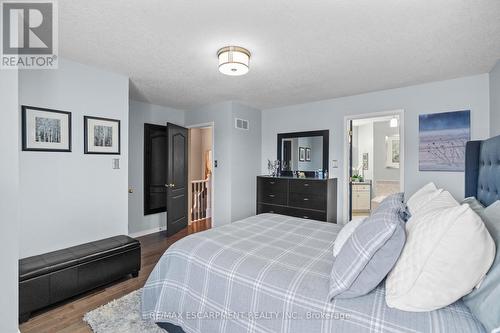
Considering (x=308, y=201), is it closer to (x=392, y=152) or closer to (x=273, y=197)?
(x=273, y=197)

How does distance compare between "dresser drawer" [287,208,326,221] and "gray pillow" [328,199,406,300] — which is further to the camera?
"dresser drawer" [287,208,326,221]

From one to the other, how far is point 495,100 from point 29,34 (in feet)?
15.5

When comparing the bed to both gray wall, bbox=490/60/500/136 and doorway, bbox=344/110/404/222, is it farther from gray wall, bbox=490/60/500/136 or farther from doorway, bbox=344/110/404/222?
doorway, bbox=344/110/404/222

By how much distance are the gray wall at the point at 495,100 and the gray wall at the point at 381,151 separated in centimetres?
316

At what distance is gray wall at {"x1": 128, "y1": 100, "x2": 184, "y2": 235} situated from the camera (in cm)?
428

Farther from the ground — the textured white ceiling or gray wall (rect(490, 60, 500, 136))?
the textured white ceiling

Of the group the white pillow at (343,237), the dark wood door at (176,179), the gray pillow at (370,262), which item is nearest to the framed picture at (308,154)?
the dark wood door at (176,179)

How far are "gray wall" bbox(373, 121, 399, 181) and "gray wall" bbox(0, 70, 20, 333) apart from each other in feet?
21.7

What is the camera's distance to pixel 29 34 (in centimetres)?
207

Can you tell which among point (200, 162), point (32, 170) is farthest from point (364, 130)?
point (32, 170)

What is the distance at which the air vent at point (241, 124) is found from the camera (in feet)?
14.7

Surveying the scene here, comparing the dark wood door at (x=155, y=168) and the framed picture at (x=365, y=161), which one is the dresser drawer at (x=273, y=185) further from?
the framed picture at (x=365, y=161)

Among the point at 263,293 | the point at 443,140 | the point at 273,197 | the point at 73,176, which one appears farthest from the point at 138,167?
the point at 443,140

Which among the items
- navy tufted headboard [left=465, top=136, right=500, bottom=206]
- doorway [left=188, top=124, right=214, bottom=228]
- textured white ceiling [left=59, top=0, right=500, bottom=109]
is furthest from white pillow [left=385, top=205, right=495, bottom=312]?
doorway [left=188, top=124, right=214, bottom=228]
